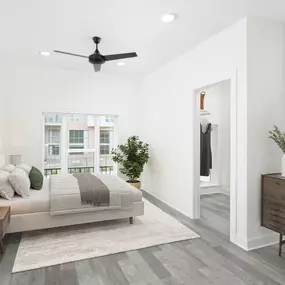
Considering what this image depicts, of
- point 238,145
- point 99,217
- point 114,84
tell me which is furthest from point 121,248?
point 114,84

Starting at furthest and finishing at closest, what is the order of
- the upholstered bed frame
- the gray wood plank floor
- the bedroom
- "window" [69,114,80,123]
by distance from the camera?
"window" [69,114,80,123] < the upholstered bed frame < the bedroom < the gray wood plank floor

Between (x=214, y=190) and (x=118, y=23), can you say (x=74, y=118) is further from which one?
(x=214, y=190)

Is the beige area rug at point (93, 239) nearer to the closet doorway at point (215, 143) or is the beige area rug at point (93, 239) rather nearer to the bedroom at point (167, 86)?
the bedroom at point (167, 86)

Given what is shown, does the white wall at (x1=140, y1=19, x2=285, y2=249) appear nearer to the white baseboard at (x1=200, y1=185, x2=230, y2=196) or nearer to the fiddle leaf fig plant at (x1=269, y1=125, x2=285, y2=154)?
the fiddle leaf fig plant at (x1=269, y1=125, x2=285, y2=154)

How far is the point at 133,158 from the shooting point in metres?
5.62

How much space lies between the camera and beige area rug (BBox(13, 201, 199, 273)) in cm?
269

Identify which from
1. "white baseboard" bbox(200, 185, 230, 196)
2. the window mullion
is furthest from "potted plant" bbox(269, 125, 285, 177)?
the window mullion

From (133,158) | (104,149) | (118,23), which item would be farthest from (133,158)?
(118,23)

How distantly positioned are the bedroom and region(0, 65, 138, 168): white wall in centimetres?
2

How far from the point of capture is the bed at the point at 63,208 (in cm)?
309

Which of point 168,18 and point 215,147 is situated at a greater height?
point 168,18

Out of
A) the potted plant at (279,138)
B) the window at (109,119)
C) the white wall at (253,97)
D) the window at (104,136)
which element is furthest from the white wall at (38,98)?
the potted plant at (279,138)

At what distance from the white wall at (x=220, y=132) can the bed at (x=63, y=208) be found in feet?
9.64

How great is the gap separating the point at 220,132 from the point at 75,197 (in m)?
4.08
